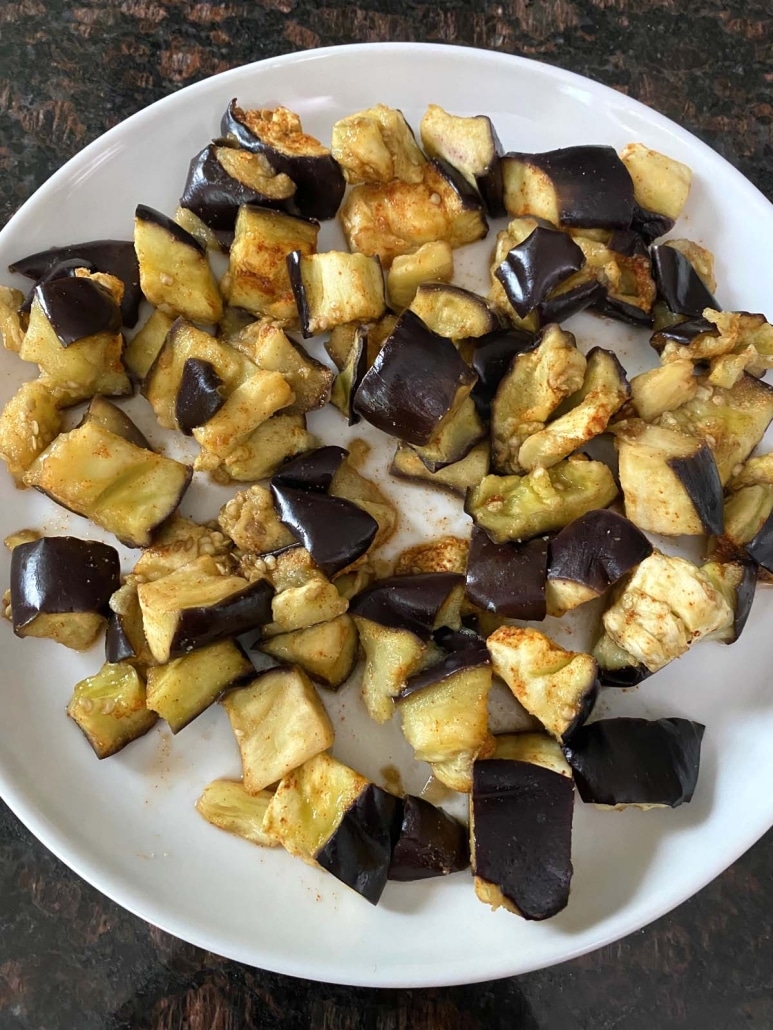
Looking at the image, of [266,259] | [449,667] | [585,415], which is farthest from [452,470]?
[266,259]

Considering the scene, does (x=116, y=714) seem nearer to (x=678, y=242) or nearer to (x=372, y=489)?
(x=372, y=489)

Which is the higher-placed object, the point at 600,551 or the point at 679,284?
the point at 679,284

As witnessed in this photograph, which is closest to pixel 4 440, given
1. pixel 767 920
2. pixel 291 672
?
pixel 291 672

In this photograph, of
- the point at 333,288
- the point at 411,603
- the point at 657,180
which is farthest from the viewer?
the point at 657,180

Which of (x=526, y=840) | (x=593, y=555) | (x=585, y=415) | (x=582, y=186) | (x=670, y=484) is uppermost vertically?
(x=582, y=186)

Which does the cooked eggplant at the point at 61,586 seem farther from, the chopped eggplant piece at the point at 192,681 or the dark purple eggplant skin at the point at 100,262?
the dark purple eggplant skin at the point at 100,262

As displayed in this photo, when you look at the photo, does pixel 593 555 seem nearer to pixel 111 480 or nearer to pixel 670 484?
pixel 670 484

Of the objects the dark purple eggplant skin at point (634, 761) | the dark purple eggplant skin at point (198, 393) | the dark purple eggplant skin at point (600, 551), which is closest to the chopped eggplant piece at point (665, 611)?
the dark purple eggplant skin at point (600, 551)

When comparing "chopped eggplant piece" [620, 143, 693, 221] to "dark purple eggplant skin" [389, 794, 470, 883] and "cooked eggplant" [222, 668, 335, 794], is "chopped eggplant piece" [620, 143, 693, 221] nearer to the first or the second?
"cooked eggplant" [222, 668, 335, 794]
